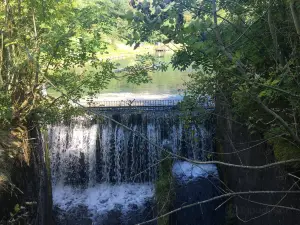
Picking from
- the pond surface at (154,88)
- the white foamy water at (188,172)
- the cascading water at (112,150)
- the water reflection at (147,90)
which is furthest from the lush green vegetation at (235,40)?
the pond surface at (154,88)

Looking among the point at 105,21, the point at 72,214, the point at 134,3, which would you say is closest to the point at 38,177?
the point at 72,214

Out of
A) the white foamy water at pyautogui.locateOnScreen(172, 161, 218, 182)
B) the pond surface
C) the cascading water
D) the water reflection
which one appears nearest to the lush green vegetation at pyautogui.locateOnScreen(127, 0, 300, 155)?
the white foamy water at pyautogui.locateOnScreen(172, 161, 218, 182)

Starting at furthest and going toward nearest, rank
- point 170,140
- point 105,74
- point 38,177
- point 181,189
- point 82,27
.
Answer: point 170,140
point 181,189
point 38,177
point 105,74
point 82,27

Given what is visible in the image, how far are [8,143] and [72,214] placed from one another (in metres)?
4.84

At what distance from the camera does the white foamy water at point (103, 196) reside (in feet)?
38.6

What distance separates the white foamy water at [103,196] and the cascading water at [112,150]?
0.13ft

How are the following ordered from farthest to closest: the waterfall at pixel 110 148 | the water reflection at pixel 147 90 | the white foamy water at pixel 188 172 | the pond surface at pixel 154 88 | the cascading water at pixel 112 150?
the pond surface at pixel 154 88 → the water reflection at pixel 147 90 → the waterfall at pixel 110 148 → the cascading water at pixel 112 150 → the white foamy water at pixel 188 172

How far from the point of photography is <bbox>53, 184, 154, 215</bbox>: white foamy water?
11758 millimetres

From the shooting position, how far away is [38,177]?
29.4 feet

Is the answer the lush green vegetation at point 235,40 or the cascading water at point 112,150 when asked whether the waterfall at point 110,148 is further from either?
the lush green vegetation at point 235,40

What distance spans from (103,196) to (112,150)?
176 centimetres

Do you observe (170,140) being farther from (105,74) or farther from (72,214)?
(105,74)

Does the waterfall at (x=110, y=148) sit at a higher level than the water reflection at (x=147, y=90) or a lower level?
lower

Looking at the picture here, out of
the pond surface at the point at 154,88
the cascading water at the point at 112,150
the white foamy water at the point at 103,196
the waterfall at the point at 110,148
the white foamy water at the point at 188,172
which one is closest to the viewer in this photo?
the white foamy water at the point at 103,196
